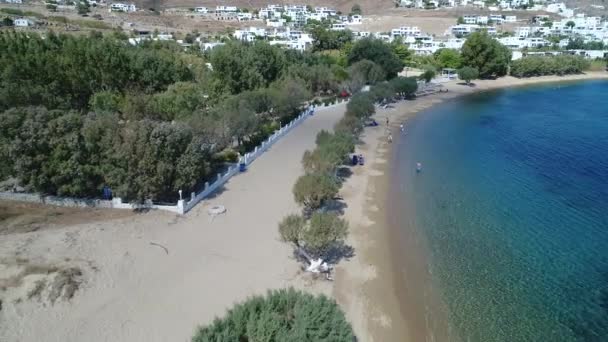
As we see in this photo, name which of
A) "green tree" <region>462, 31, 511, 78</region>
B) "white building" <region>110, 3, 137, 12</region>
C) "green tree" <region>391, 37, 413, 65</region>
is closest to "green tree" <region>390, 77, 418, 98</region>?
"green tree" <region>391, 37, 413, 65</region>

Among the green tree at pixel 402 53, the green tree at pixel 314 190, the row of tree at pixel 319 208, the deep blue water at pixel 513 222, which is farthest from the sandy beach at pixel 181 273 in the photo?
the green tree at pixel 402 53

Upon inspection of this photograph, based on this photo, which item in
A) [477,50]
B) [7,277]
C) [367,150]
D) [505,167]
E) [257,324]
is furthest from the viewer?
[477,50]

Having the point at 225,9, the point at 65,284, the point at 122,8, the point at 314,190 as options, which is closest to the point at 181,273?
the point at 65,284

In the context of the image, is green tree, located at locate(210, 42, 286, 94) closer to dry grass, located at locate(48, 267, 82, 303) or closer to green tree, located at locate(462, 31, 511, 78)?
dry grass, located at locate(48, 267, 82, 303)

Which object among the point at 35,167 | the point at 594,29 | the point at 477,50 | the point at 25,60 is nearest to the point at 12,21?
the point at 25,60

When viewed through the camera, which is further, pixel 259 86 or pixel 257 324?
pixel 259 86

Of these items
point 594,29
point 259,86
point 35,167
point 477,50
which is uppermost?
point 594,29

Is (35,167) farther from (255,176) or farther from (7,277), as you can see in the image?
(255,176)

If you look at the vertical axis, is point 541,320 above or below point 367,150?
below
